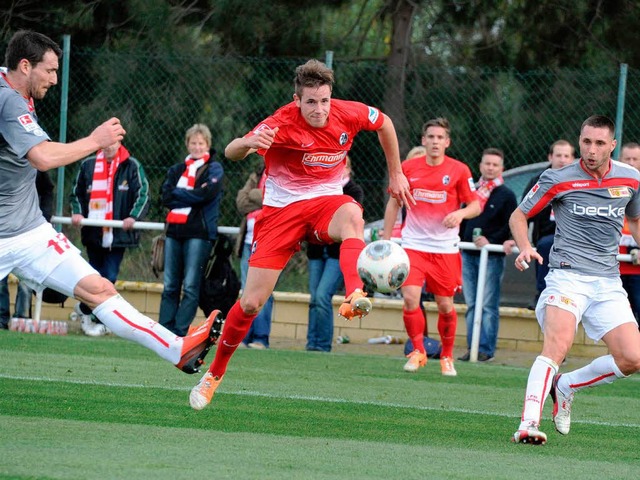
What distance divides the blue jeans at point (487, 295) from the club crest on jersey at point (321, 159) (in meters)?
5.12

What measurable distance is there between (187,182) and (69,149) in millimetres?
6435

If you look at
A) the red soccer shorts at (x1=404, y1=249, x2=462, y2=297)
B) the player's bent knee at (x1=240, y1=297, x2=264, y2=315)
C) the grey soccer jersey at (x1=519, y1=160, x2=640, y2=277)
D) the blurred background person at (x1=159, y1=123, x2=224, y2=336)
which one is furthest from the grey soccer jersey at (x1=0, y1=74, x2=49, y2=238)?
the blurred background person at (x1=159, y1=123, x2=224, y2=336)

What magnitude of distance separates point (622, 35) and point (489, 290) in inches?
193

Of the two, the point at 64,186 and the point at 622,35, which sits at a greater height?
the point at 622,35

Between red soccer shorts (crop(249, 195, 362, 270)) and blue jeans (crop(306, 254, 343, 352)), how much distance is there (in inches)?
187

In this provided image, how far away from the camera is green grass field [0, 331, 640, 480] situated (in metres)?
5.49

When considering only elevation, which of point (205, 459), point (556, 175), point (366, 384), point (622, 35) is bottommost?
point (366, 384)

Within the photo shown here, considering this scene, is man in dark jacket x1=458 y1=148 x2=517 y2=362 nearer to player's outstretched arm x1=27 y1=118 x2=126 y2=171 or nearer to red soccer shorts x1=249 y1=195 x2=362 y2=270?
red soccer shorts x1=249 y1=195 x2=362 y2=270

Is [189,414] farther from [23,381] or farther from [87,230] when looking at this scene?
[87,230]

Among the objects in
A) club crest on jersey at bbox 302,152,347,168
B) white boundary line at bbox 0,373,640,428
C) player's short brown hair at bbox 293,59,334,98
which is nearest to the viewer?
player's short brown hair at bbox 293,59,334,98

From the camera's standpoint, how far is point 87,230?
529 inches

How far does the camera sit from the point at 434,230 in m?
11.4

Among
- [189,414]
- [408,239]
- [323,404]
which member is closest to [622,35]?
[408,239]

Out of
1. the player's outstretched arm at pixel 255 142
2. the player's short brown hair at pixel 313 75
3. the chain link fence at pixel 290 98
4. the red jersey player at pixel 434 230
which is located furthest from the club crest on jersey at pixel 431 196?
the player's outstretched arm at pixel 255 142
